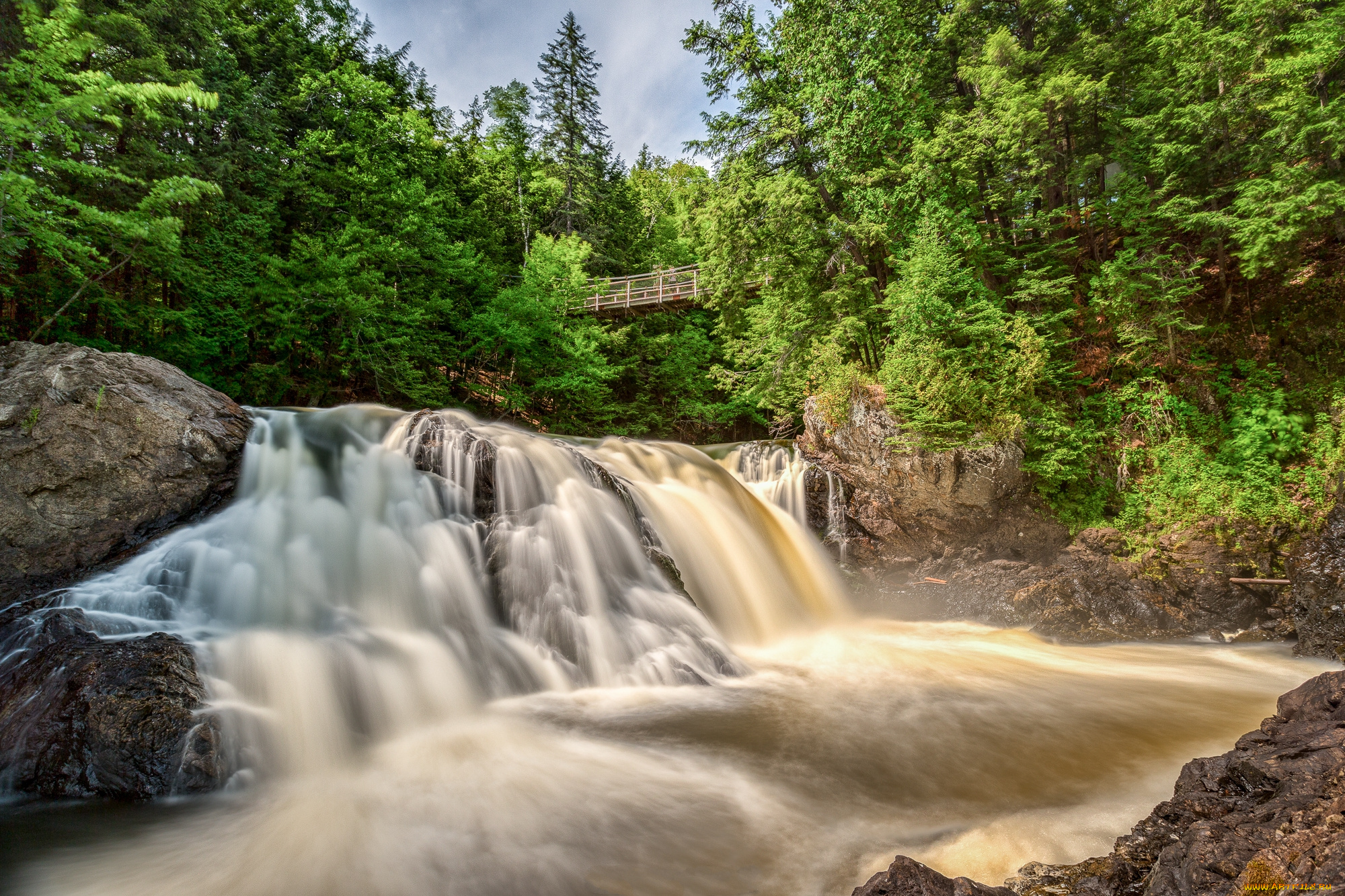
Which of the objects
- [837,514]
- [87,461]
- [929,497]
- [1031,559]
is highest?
[87,461]

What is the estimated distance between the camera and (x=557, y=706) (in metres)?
5.00

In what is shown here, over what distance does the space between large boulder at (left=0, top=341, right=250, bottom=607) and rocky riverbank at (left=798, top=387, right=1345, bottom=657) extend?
925 cm

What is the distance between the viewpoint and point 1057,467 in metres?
8.86

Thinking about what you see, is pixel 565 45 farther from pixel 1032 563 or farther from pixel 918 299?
pixel 1032 563

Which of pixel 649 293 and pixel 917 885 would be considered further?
pixel 649 293

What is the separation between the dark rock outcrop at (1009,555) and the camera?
7148 mm

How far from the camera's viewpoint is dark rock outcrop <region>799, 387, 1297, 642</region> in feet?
23.5

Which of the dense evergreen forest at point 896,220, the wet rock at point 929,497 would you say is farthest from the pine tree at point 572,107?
the wet rock at point 929,497

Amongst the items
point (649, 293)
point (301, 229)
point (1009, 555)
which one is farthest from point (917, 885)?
point (649, 293)

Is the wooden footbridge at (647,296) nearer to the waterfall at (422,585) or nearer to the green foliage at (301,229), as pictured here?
the green foliage at (301,229)

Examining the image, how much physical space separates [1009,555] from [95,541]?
1167cm

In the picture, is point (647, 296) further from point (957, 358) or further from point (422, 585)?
point (422, 585)

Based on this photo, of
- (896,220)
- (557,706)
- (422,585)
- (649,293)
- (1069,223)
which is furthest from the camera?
(649,293)

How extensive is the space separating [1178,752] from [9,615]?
9.00m
